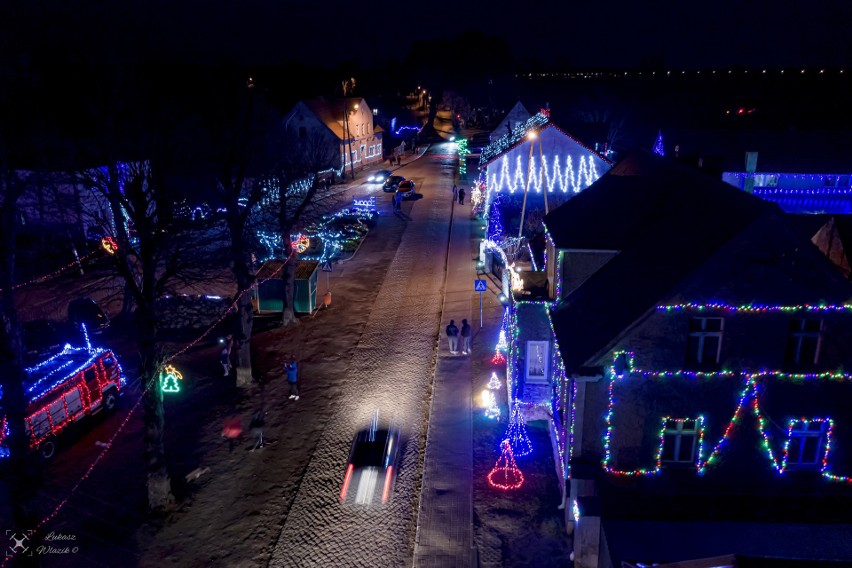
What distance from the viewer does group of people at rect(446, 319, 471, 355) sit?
22.8 meters

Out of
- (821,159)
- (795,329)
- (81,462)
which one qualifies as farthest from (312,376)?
(821,159)

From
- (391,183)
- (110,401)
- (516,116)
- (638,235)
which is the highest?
(516,116)

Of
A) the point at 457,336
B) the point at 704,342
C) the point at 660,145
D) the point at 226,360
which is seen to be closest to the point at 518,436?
the point at 704,342

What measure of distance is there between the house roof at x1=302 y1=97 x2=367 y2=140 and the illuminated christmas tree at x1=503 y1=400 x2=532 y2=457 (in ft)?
154

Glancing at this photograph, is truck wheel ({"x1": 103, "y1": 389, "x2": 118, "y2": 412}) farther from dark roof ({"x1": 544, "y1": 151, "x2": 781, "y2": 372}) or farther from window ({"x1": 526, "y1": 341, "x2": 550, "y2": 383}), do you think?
dark roof ({"x1": 544, "y1": 151, "x2": 781, "y2": 372})

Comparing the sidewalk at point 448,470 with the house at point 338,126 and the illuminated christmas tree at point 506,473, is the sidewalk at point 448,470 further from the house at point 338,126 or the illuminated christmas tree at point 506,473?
the house at point 338,126

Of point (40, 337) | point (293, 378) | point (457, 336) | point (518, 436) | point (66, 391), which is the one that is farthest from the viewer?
point (40, 337)

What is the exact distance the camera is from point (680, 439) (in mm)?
13391

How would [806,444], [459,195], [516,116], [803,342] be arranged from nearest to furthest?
[803,342] < [806,444] < [459,195] < [516,116]

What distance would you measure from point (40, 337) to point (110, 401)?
7806 mm

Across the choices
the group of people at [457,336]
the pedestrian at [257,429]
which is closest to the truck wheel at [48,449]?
the pedestrian at [257,429]

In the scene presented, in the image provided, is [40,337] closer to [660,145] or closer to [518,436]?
[518,436]

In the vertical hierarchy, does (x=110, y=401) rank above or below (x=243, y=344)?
below

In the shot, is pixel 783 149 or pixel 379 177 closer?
pixel 783 149
